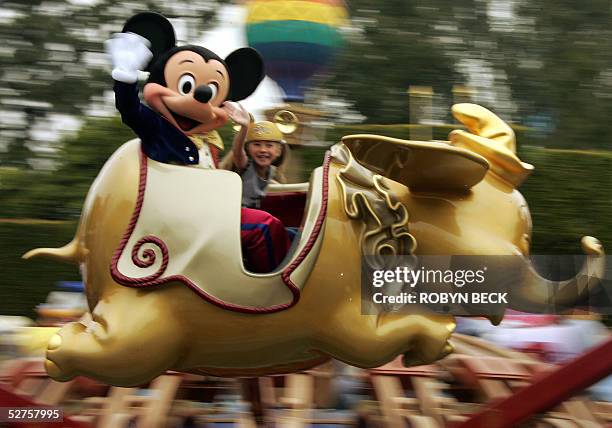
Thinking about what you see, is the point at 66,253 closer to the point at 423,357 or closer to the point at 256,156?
the point at 256,156

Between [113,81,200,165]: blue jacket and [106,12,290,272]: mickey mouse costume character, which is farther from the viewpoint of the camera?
[106,12,290,272]: mickey mouse costume character

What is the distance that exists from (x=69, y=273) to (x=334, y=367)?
376 cm

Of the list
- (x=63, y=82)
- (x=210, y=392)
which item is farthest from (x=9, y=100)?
(x=210, y=392)

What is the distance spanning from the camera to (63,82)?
12.1m

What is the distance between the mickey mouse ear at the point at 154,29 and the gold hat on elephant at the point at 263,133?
50 cm

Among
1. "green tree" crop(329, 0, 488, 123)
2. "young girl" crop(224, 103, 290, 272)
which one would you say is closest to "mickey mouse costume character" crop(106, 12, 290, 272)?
"young girl" crop(224, 103, 290, 272)

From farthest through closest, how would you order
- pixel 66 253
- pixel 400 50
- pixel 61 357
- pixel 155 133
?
1. pixel 400 50
2. pixel 66 253
3. pixel 155 133
4. pixel 61 357

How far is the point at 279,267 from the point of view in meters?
3.29

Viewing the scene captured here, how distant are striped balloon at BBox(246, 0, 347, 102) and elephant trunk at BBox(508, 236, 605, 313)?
3.04 m

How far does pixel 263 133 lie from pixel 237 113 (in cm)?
17

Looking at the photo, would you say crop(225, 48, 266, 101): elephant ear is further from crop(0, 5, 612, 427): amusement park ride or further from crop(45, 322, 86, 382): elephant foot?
crop(45, 322, 86, 382): elephant foot

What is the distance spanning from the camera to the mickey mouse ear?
3.40 metres

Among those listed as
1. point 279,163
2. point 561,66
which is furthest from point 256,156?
point 561,66

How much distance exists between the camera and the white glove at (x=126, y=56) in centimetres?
315
